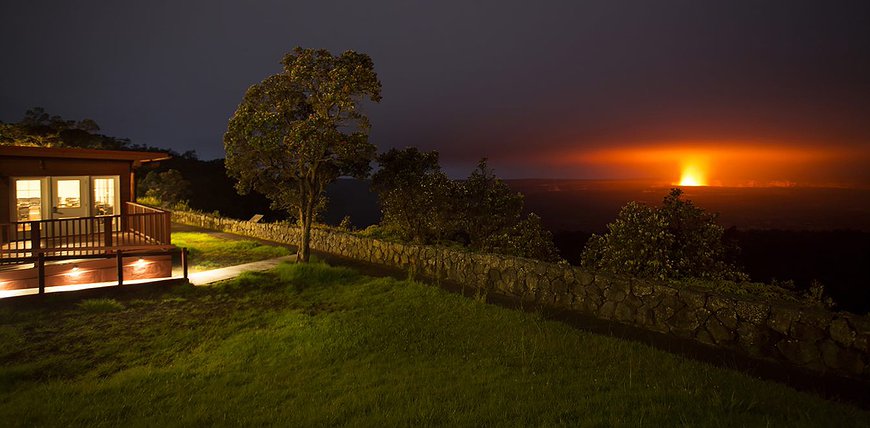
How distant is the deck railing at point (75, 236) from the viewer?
1115 centimetres

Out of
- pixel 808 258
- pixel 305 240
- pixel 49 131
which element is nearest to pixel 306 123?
pixel 305 240

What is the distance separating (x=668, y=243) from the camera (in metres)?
10.5

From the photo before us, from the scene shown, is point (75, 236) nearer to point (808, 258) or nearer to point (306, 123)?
point (306, 123)

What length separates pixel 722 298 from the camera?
290 inches

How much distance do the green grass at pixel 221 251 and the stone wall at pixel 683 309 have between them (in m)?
5.77

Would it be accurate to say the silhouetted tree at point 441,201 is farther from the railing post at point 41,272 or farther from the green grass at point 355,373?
the railing post at point 41,272

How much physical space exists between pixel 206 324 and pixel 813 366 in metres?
9.50

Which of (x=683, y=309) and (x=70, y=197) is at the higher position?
(x=70, y=197)

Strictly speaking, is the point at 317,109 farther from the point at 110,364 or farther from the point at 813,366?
the point at 813,366

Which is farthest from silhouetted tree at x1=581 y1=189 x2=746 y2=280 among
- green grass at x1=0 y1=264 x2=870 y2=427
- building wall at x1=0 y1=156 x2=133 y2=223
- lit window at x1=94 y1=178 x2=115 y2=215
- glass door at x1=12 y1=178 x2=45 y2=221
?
glass door at x1=12 y1=178 x2=45 y2=221

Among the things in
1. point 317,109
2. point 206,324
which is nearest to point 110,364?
point 206,324

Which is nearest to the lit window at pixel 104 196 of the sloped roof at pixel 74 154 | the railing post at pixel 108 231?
the sloped roof at pixel 74 154

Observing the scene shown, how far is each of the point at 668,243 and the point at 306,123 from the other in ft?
30.1

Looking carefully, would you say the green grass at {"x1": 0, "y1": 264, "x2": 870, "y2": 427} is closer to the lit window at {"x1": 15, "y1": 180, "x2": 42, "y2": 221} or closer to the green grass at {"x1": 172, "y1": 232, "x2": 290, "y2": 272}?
the green grass at {"x1": 172, "y1": 232, "x2": 290, "y2": 272}
